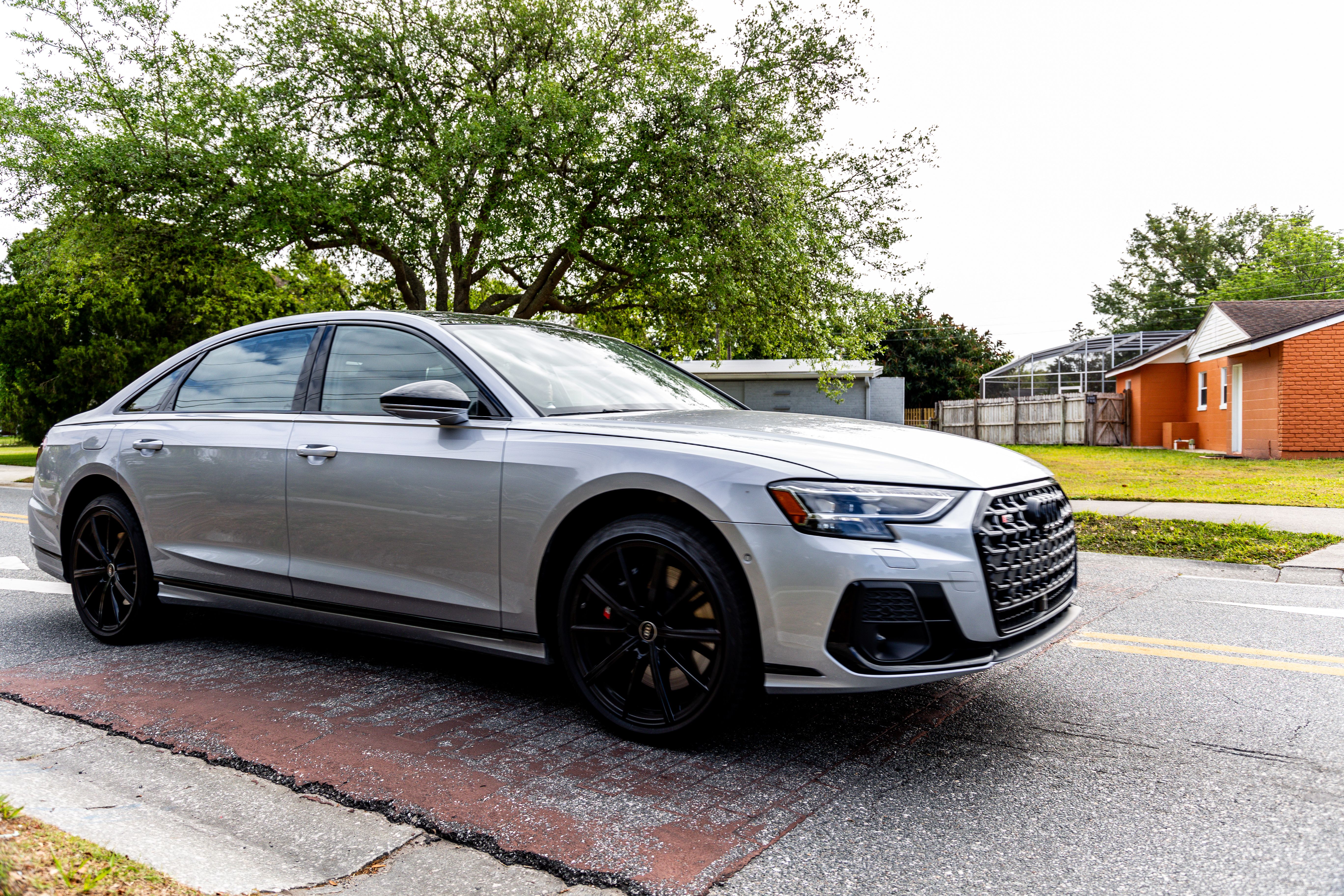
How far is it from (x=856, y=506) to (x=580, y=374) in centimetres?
170

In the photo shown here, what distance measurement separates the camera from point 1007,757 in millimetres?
3162

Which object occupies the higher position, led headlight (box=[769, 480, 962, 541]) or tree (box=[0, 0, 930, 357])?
tree (box=[0, 0, 930, 357])

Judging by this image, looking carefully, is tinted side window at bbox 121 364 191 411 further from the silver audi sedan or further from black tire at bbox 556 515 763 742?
black tire at bbox 556 515 763 742

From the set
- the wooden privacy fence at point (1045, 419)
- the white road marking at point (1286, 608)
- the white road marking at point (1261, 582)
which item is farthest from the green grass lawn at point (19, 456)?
the wooden privacy fence at point (1045, 419)

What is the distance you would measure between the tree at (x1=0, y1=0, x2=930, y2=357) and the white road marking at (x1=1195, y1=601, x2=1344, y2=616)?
9.79 meters

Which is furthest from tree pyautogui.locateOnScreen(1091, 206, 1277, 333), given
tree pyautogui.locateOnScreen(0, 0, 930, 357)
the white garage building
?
tree pyautogui.locateOnScreen(0, 0, 930, 357)

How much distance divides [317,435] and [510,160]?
12080 millimetres

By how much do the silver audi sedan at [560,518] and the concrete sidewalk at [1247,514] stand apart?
618 centimetres

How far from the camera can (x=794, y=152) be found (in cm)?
1769

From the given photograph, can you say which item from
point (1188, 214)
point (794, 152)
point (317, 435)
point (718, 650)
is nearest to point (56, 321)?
point (794, 152)

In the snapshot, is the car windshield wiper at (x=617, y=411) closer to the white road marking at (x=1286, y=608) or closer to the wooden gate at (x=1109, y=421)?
the white road marking at (x=1286, y=608)

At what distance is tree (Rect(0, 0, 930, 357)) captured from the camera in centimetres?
1496

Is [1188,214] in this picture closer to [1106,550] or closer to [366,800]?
[1106,550]

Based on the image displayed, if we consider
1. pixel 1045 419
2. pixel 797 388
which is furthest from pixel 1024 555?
pixel 1045 419
